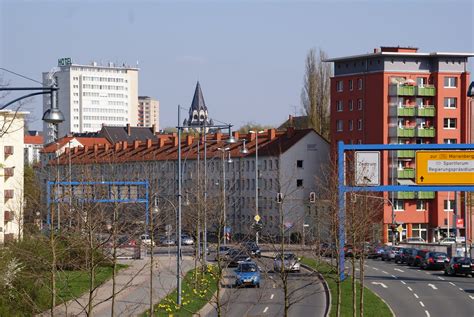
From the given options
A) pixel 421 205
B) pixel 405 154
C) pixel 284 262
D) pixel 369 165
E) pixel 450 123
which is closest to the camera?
pixel 284 262

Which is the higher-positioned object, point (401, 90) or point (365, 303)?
point (401, 90)

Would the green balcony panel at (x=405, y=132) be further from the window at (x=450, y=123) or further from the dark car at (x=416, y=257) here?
the dark car at (x=416, y=257)

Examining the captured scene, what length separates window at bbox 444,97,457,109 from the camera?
94.5 meters

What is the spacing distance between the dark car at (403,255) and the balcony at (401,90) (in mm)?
23586

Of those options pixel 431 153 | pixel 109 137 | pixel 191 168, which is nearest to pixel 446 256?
pixel 431 153

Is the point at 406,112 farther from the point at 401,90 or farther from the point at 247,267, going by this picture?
the point at 247,267

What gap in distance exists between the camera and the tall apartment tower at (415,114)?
93312 millimetres

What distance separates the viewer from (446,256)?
212ft

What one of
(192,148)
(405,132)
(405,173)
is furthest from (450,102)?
(192,148)

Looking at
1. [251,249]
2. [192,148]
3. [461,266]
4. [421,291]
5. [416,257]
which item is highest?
[192,148]

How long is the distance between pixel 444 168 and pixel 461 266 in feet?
43.4

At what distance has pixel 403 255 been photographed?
7075cm

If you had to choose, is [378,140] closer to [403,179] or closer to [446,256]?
[403,179]

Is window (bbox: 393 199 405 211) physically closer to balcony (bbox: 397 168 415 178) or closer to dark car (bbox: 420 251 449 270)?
balcony (bbox: 397 168 415 178)
